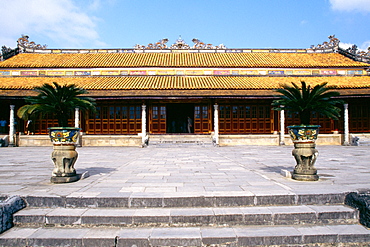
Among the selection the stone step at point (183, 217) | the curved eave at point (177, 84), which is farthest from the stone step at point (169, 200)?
the curved eave at point (177, 84)

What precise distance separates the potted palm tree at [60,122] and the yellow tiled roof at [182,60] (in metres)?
15.9

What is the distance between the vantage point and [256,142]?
731 inches

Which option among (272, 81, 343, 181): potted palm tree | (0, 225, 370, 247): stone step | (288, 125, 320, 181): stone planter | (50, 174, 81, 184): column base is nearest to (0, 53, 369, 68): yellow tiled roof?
(272, 81, 343, 181): potted palm tree

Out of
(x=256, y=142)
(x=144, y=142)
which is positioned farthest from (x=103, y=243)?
(x=256, y=142)

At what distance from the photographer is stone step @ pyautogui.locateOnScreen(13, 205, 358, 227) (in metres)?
4.10

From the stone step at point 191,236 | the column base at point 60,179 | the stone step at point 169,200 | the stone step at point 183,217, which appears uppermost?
the column base at point 60,179

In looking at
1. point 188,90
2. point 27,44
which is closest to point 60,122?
point 188,90

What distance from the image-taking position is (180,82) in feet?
65.8

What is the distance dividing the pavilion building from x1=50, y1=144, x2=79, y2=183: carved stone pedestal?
11.4m

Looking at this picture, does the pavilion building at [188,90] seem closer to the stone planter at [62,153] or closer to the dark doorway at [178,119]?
the dark doorway at [178,119]

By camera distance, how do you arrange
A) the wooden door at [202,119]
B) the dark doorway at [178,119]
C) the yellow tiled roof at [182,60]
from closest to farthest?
the wooden door at [202,119], the yellow tiled roof at [182,60], the dark doorway at [178,119]

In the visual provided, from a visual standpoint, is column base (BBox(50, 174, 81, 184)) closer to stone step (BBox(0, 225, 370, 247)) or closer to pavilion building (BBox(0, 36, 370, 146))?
stone step (BBox(0, 225, 370, 247))

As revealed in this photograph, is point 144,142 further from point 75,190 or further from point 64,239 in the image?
point 64,239

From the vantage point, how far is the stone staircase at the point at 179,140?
17281mm
